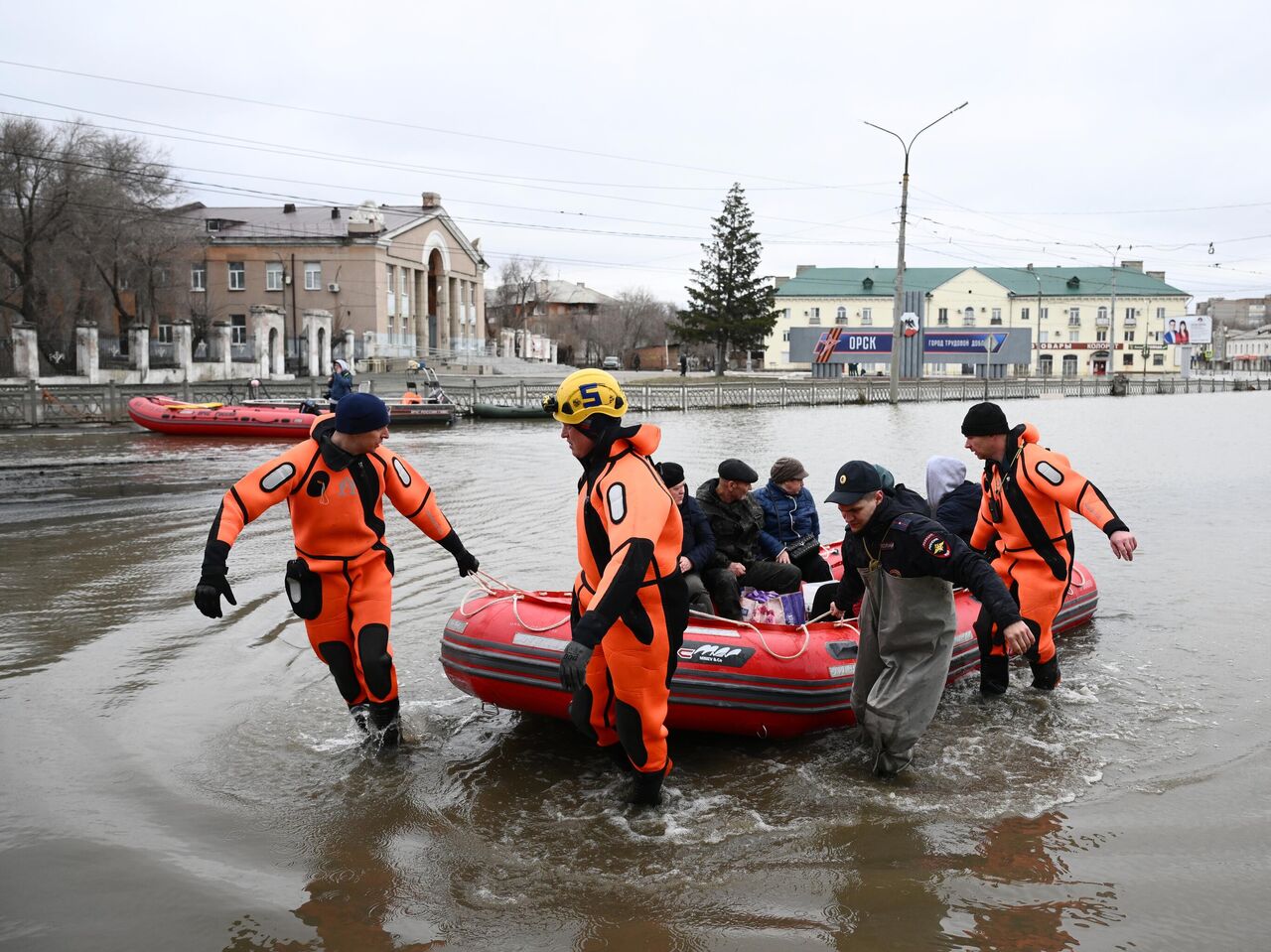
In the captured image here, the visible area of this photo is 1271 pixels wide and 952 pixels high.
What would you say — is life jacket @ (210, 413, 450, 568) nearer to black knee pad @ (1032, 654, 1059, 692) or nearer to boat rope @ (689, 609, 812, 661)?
boat rope @ (689, 609, 812, 661)

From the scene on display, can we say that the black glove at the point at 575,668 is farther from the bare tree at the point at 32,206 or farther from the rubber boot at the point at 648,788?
the bare tree at the point at 32,206

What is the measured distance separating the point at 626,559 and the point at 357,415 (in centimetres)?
174

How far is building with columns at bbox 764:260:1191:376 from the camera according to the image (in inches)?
3364

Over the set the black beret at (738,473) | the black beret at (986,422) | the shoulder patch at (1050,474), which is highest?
the black beret at (986,422)

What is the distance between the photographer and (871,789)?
5.32 meters

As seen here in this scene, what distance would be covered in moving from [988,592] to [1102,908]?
4.38 ft

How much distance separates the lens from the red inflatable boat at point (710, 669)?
5688 millimetres

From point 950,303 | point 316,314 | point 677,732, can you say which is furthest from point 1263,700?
point 950,303

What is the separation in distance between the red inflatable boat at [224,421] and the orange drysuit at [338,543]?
21.5 m

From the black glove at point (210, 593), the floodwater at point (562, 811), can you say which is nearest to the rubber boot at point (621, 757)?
the floodwater at point (562, 811)

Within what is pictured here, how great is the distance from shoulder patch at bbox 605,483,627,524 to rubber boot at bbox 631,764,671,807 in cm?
126

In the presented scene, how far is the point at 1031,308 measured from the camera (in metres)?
86.6

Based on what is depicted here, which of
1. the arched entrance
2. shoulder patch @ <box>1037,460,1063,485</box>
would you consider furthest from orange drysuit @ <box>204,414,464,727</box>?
the arched entrance

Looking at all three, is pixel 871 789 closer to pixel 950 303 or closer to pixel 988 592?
pixel 988 592
